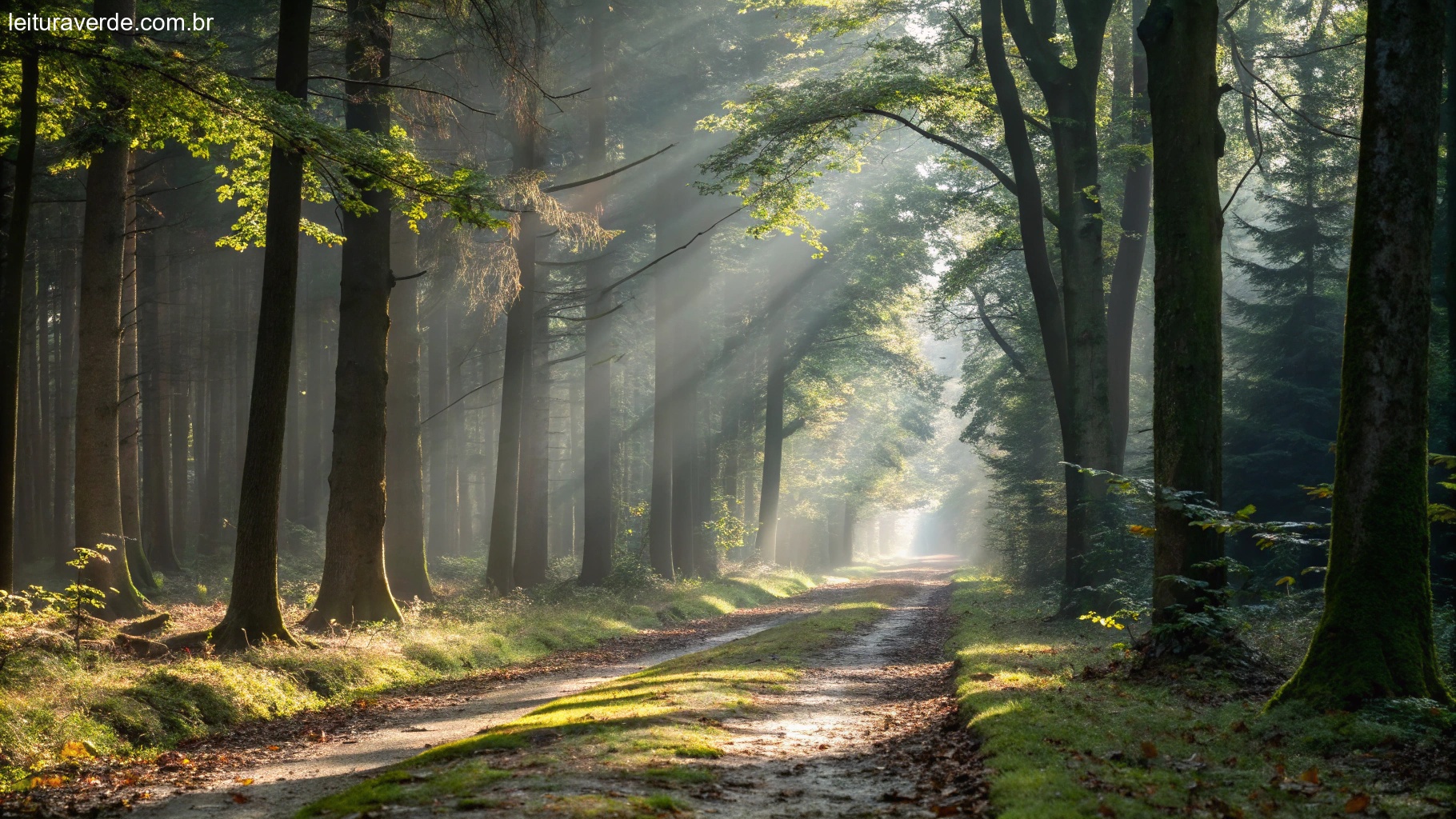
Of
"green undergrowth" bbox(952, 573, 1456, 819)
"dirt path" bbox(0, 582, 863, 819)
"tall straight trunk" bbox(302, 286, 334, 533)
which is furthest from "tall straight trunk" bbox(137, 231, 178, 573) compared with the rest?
"green undergrowth" bbox(952, 573, 1456, 819)

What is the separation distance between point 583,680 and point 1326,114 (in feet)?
56.4

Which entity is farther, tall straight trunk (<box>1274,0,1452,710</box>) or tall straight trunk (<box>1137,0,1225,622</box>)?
tall straight trunk (<box>1137,0,1225,622</box>)

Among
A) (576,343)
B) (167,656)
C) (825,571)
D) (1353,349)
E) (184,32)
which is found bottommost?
(825,571)

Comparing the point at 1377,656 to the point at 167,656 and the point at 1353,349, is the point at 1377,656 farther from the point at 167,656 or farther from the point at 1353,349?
the point at 167,656

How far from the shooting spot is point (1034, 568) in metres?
29.1

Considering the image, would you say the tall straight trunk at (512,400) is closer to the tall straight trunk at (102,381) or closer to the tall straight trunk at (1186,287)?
the tall straight trunk at (102,381)

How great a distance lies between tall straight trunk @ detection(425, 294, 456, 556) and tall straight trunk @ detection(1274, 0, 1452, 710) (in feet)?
87.3

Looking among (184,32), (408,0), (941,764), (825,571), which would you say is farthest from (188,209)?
(825,571)

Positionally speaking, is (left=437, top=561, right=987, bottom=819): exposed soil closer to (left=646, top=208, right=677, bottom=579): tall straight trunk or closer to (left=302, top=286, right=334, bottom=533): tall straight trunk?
(left=646, top=208, right=677, bottom=579): tall straight trunk

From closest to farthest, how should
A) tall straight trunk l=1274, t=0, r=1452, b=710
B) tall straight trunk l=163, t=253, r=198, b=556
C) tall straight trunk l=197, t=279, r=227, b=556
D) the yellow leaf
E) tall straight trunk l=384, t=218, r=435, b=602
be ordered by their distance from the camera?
the yellow leaf, tall straight trunk l=1274, t=0, r=1452, b=710, tall straight trunk l=384, t=218, r=435, b=602, tall straight trunk l=163, t=253, r=198, b=556, tall straight trunk l=197, t=279, r=227, b=556

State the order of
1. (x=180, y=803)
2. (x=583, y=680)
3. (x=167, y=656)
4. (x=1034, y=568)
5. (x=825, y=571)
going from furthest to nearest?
(x=825, y=571)
(x=1034, y=568)
(x=583, y=680)
(x=167, y=656)
(x=180, y=803)

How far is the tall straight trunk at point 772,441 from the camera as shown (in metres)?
36.1

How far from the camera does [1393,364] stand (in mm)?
A: 7395

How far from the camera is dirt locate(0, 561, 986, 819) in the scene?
5.90m
